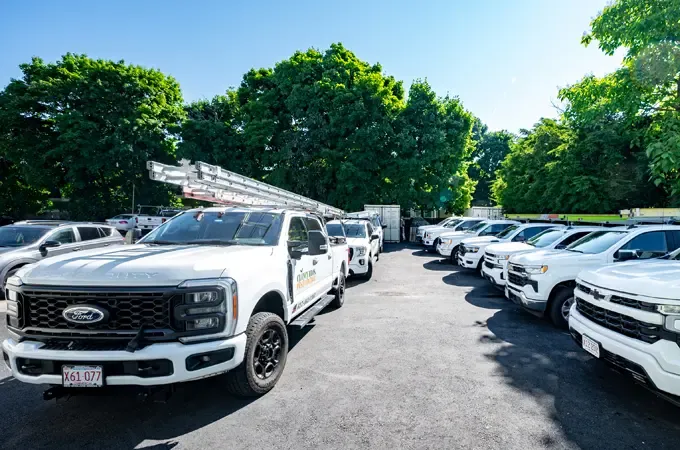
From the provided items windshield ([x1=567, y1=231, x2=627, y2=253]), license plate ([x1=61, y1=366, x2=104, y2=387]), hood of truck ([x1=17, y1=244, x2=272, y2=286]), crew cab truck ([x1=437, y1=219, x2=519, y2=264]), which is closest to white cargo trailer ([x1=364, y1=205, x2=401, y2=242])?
crew cab truck ([x1=437, y1=219, x2=519, y2=264])

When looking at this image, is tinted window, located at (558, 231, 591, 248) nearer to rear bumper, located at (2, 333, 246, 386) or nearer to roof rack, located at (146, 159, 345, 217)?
roof rack, located at (146, 159, 345, 217)

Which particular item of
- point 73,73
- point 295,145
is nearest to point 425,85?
point 295,145

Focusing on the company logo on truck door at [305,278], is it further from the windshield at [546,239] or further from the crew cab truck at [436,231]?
the crew cab truck at [436,231]

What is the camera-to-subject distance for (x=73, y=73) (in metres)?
26.0

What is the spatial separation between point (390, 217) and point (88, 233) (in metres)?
16.9

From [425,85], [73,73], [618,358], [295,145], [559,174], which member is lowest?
[618,358]

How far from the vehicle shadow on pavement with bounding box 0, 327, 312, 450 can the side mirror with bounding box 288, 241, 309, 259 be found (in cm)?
153

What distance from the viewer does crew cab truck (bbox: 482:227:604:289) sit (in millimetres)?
Answer: 7793

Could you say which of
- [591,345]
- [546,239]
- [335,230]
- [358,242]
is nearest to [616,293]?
[591,345]

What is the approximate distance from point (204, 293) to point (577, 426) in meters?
3.37

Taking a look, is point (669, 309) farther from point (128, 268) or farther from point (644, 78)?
point (644, 78)

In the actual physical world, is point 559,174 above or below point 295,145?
below

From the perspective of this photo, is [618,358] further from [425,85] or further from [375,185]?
[425,85]

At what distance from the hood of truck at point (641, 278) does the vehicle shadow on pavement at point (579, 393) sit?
3.60ft
